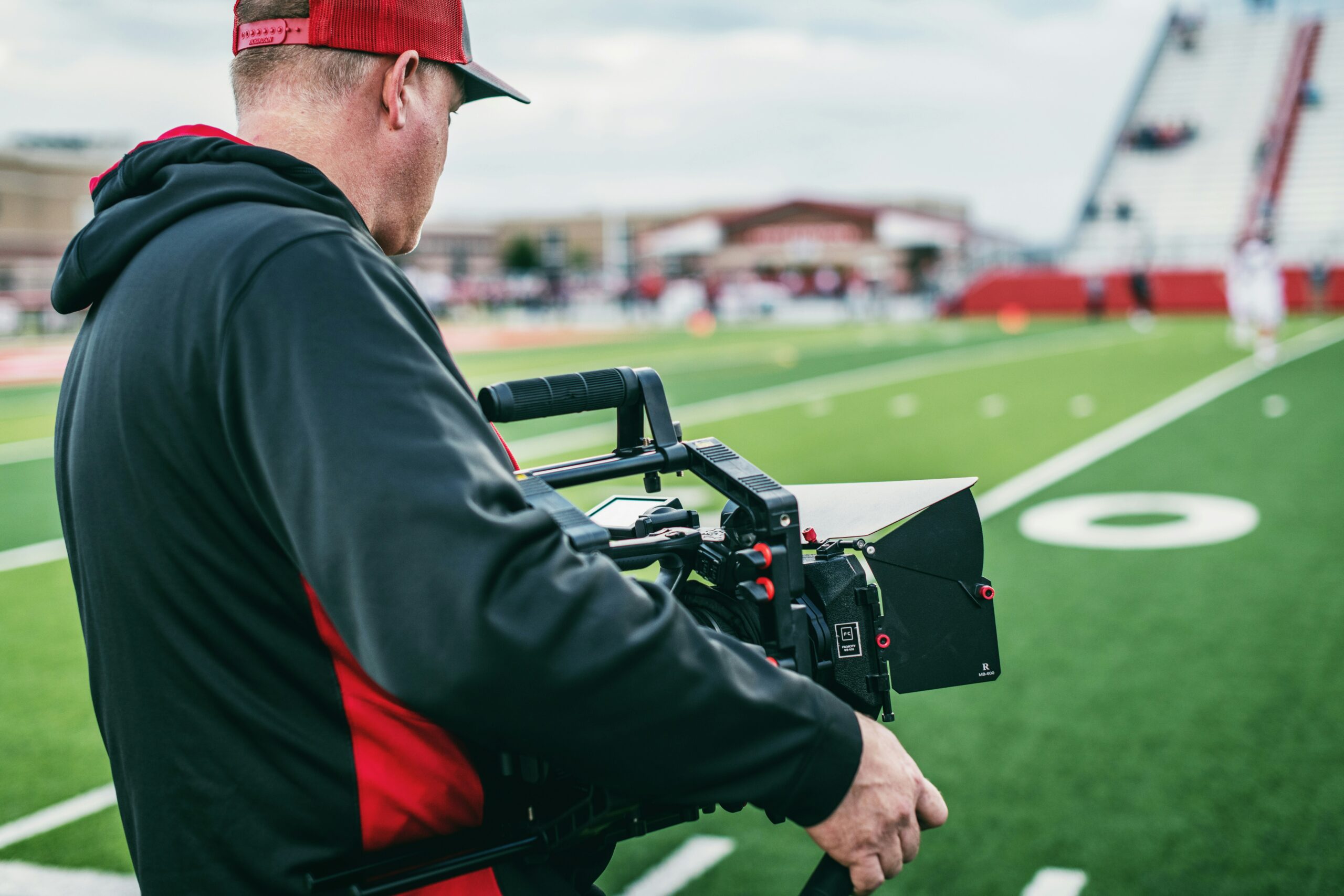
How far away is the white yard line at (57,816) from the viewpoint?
372 centimetres

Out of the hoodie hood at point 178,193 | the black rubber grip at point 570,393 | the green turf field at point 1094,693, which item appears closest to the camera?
the hoodie hood at point 178,193

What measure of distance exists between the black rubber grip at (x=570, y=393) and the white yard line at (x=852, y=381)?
846 centimetres

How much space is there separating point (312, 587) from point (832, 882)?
71 cm

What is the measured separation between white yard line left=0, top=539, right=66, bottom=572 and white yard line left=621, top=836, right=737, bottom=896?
5.10 m

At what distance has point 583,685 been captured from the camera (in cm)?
118

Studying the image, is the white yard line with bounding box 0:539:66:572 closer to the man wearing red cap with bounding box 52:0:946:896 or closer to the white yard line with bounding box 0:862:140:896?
the white yard line with bounding box 0:862:140:896

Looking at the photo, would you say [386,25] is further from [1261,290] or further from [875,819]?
[1261,290]

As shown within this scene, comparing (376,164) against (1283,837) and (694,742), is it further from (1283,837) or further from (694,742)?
(1283,837)

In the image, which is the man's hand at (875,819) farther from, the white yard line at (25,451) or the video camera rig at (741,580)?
the white yard line at (25,451)

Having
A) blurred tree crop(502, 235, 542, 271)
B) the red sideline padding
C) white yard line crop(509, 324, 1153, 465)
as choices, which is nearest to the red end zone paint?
white yard line crop(509, 324, 1153, 465)

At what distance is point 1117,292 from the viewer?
111ft

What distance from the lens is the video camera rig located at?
4.61 feet

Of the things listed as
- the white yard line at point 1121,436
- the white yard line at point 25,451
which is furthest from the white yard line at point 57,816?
the white yard line at point 25,451

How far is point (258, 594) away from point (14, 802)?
336 cm
